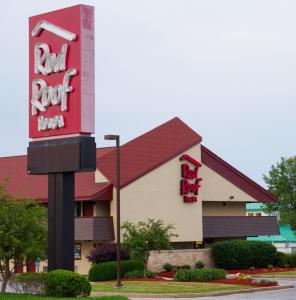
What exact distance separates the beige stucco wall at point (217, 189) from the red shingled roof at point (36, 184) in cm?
871

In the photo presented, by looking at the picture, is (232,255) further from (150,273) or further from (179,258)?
(150,273)

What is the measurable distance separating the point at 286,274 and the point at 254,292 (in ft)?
47.0

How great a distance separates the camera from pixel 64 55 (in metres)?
32.0

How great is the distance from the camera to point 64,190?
31.8 metres

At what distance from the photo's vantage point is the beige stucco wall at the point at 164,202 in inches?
2228

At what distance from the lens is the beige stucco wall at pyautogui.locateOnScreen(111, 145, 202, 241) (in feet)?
186

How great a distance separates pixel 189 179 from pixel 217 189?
455 centimetres

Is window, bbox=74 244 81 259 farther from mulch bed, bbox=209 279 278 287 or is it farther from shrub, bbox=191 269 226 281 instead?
mulch bed, bbox=209 279 278 287

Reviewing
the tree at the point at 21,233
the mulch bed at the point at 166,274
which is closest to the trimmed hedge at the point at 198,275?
the mulch bed at the point at 166,274

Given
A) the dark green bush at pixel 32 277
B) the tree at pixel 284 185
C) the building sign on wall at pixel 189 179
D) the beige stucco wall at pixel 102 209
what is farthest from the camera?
the tree at pixel 284 185

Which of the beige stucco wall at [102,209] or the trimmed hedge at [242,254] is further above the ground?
the beige stucco wall at [102,209]

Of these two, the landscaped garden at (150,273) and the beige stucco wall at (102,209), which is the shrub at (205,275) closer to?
the landscaped garden at (150,273)

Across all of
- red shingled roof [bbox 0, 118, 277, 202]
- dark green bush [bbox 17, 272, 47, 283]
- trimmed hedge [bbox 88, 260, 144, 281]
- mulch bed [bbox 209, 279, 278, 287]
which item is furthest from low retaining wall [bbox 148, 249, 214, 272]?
dark green bush [bbox 17, 272, 47, 283]

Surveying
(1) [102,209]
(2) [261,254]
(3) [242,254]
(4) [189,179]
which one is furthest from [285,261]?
(1) [102,209]
